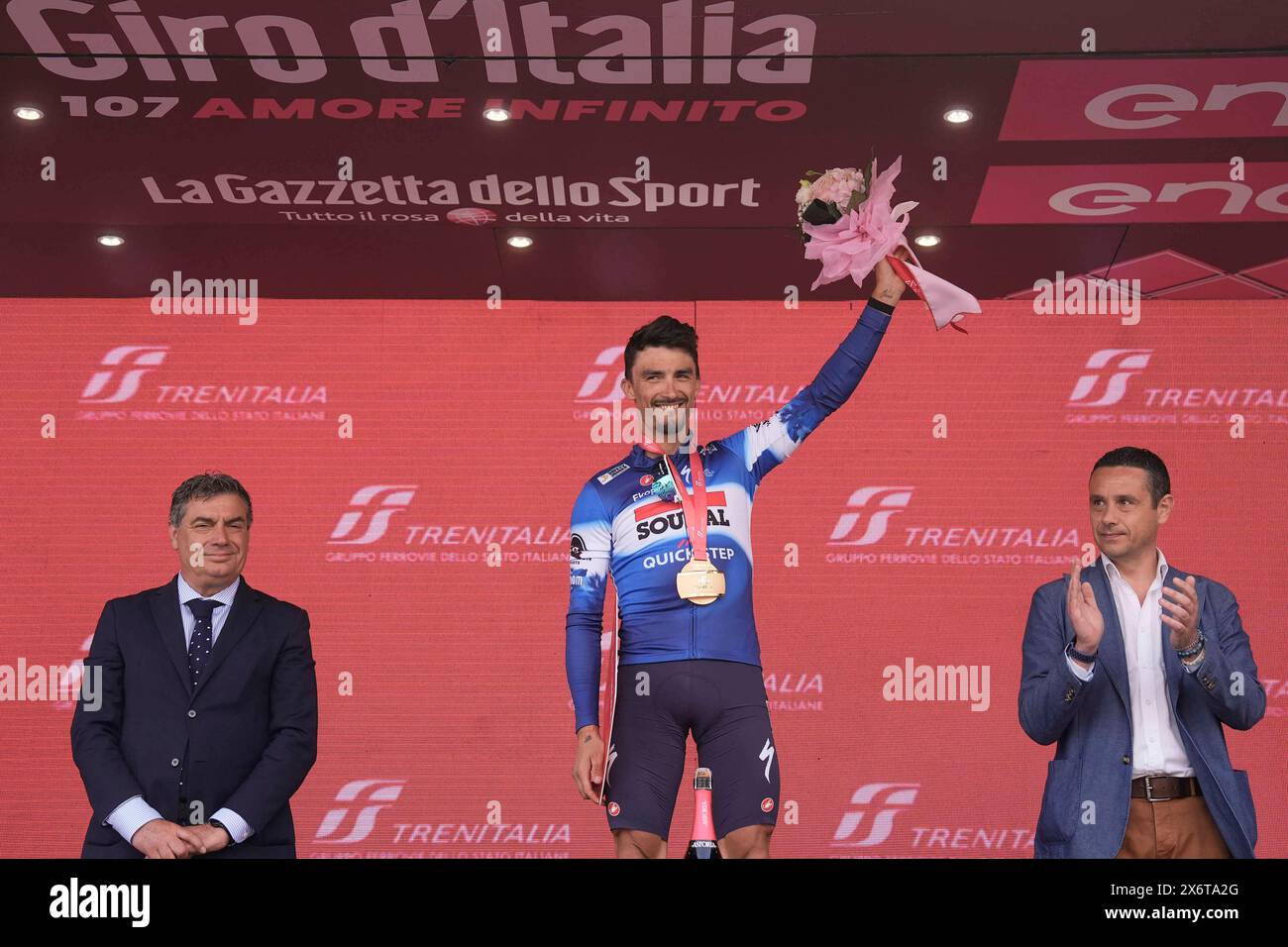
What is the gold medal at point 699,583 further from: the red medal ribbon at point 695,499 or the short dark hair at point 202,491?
the short dark hair at point 202,491

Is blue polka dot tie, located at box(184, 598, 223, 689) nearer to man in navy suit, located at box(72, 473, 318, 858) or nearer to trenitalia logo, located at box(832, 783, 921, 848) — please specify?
man in navy suit, located at box(72, 473, 318, 858)

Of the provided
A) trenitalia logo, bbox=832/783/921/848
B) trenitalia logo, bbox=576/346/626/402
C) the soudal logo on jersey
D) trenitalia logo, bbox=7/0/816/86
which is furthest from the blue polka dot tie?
trenitalia logo, bbox=832/783/921/848

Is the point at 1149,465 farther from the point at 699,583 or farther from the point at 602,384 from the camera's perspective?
the point at 602,384

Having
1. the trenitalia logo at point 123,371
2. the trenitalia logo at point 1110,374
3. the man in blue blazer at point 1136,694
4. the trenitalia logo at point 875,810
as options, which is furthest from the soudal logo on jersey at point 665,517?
the trenitalia logo at point 123,371

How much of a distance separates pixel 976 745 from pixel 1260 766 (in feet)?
3.77

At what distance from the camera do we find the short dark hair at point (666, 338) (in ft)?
11.9

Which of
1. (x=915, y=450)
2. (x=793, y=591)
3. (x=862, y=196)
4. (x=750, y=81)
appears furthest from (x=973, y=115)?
(x=793, y=591)

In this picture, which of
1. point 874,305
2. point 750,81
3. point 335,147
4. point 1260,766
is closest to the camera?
point 874,305

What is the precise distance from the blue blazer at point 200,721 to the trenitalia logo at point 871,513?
2874 mm

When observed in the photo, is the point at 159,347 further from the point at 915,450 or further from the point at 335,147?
the point at 915,450

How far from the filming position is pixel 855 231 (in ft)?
11.8

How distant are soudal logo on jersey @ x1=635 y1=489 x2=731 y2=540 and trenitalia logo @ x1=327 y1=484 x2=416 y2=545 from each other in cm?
277

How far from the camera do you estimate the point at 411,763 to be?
233 inches

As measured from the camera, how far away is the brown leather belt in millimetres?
3412
